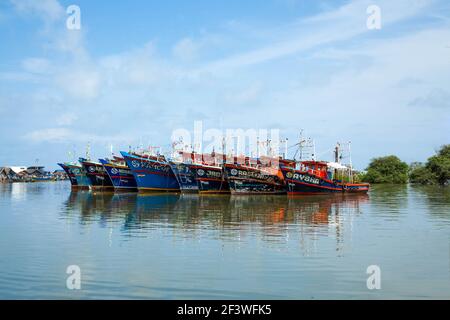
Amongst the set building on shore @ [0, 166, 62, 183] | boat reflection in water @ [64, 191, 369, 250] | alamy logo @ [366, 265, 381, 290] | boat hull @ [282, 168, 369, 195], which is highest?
building on shore @ [0, 166, 62, 183]

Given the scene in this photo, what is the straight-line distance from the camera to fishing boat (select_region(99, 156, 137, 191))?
4953 cm

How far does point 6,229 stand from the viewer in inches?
802

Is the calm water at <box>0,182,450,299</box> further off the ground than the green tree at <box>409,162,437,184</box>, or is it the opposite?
the green tree at <box>409,162,437,184</box>

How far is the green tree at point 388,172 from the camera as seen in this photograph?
87.4m

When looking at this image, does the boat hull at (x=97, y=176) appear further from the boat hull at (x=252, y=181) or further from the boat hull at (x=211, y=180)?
the boat hull at (x=252, y=181)

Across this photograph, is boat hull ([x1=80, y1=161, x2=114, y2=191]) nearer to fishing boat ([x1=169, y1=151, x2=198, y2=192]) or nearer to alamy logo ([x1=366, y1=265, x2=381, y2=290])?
fishing boat ([x1=169, y1=151, x2=198, y2=192])

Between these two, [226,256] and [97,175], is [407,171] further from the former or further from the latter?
[226,256]

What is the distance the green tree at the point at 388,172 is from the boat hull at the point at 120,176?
167 ft

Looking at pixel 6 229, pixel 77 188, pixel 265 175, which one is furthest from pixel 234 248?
pixel 77 188

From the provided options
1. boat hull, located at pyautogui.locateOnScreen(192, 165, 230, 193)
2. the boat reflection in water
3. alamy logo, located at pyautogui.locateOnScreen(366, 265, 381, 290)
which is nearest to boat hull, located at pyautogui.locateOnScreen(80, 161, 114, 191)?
boat hull, located at pyautogui.locateOnScreen(192, 165, 230, 193)

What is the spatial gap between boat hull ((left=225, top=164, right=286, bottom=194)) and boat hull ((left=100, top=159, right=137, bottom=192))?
1313 cm

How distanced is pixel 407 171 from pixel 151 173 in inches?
2260

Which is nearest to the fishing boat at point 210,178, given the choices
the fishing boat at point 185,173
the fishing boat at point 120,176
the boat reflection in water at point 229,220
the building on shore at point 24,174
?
the fishing boat at point 185,173

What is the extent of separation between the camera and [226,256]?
45.5ft
